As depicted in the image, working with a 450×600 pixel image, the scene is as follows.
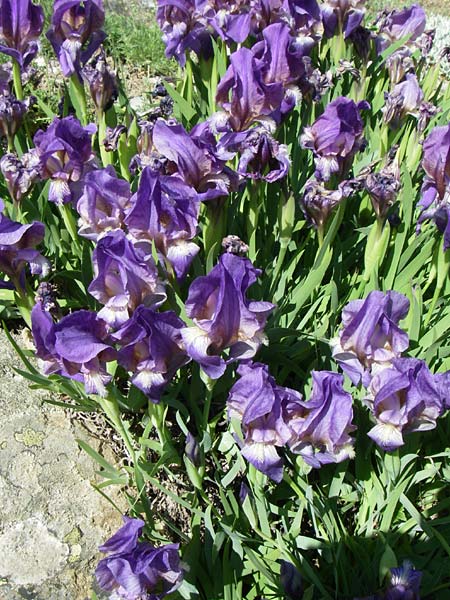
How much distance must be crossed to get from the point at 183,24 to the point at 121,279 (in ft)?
6.09

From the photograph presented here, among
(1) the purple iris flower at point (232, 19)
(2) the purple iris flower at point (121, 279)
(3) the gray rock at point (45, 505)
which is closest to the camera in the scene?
(2) the purple iris flower at point (121, 279)

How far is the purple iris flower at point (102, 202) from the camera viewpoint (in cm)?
202

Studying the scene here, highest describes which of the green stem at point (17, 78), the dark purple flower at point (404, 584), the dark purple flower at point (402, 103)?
the green stem at point (17, 78)

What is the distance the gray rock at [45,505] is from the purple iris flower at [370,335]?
3.38 ft

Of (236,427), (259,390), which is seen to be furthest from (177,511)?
(259,390)

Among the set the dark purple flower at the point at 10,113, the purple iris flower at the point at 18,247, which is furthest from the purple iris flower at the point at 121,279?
the dark purple flower at the point at 10,113

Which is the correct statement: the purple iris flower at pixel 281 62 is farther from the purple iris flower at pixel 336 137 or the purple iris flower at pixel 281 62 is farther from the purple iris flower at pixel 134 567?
the purple iris flower at pixel 134 567

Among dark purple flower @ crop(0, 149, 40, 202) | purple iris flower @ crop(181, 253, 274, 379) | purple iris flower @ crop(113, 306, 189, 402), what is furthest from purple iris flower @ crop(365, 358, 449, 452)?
dark purple flower @ crop(0, 149, 40, 202)

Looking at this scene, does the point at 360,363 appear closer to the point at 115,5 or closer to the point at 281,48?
the point at 281,48

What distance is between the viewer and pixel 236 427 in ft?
6.04

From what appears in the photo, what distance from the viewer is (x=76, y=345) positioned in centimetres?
166

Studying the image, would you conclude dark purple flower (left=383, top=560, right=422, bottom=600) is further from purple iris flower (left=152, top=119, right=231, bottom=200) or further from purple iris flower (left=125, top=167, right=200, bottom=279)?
purple iris flower (left=152, top=119, right=231, bottom=200)

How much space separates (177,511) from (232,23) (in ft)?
7.76

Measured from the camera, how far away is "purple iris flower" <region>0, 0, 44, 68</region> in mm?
2572
